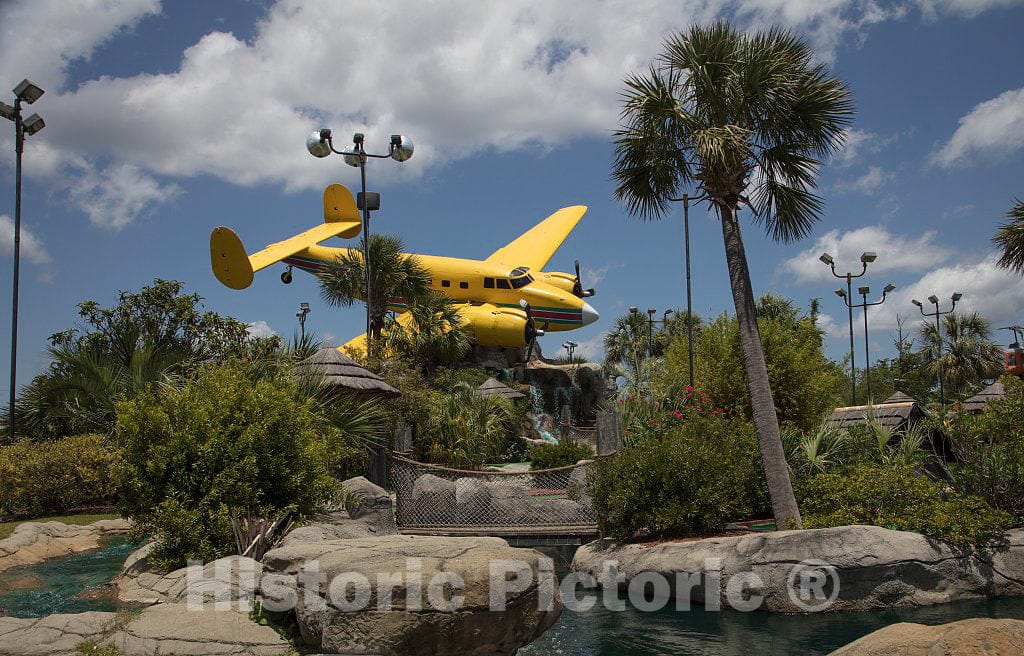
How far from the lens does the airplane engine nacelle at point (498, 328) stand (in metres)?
33.2

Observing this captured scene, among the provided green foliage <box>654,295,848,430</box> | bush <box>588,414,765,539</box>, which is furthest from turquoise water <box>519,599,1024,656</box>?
green foliage <box>654,295,848,430</box>

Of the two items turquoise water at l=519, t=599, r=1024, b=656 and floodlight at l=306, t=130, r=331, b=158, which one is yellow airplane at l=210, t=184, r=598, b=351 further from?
turquoise water at l=519, t=599, r=1024, b=656

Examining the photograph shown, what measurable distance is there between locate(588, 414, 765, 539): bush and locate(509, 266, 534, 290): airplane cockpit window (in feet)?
78.6

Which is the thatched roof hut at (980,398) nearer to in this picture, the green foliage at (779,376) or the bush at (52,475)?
the green foliage at (779,376)

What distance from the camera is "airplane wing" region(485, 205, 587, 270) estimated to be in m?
39.9

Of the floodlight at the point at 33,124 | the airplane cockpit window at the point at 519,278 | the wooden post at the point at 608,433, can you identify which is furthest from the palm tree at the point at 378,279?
the wooden post at the point at 608,433

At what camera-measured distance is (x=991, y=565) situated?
32.2 ft

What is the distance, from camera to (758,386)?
12.0m

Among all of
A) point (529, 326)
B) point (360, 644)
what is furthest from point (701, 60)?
point (529, 326)

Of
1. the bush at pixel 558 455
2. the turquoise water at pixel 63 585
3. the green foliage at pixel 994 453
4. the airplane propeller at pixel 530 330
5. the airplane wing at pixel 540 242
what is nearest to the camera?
the turquoise water at pixel 63 585

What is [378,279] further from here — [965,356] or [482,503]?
[965,356]

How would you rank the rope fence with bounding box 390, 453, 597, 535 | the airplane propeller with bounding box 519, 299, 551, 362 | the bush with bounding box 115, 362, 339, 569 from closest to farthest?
the bush with bounding box 115, 362, 339, 569
the rope fence with bounding box 390, 453, 597, 535
the airplane propeller with bounding box 519, 299, 551, 362

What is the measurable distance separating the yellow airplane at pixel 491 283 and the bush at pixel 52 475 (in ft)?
43.1

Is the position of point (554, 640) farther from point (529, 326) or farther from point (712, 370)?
point (529, 326)
